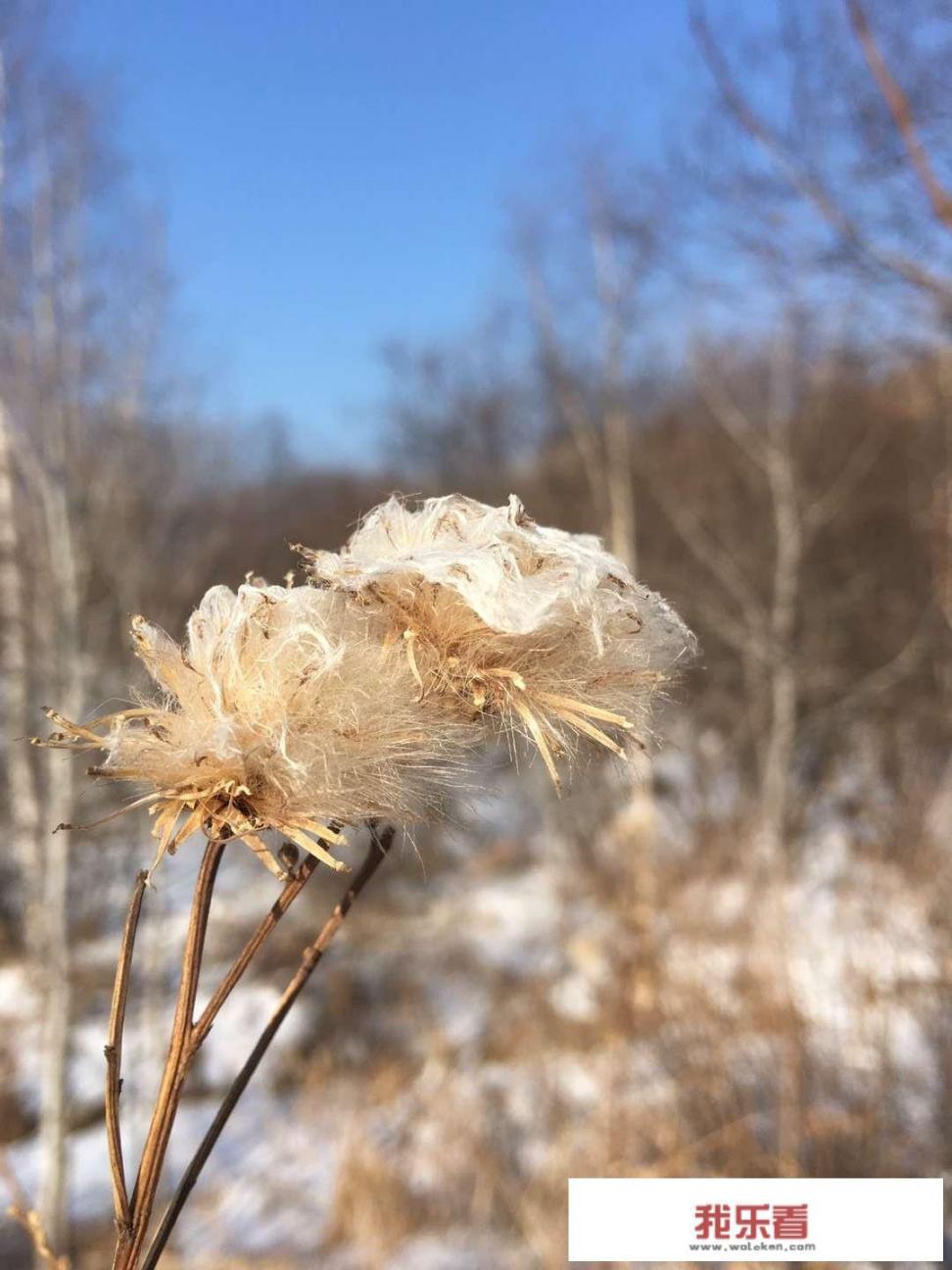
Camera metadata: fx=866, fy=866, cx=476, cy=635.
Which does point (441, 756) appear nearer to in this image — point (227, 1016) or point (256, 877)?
point (227, 1016)

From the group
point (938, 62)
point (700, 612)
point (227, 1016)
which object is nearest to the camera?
point (938, 62)

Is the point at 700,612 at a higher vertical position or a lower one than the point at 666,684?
higher

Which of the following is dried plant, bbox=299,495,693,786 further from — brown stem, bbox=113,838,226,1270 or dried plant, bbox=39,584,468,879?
brown stem, bbox=113,838,226,1270

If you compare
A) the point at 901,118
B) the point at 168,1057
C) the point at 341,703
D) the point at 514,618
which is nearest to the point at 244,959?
the point at 168,1057

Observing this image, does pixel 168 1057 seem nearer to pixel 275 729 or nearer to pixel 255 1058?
pixel 255 1058

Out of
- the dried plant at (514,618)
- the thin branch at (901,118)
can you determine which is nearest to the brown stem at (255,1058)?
the dried plant at (514,618)

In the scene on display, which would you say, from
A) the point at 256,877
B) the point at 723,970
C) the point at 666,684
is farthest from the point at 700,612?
the point at 666,684
